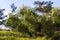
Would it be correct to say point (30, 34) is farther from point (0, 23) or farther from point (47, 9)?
point (0, 23)

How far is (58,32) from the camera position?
18.6 meters

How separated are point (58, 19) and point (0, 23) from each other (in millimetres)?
10804

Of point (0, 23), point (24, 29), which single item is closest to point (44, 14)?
point (24, 29)

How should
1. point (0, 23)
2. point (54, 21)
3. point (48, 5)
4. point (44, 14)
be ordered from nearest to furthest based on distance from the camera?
point (54, 21), point (44, 14), point (48, 5), point (0, 23)

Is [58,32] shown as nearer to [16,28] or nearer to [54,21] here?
[54,21]

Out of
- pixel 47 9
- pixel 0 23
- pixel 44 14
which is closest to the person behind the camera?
pixel 44 14

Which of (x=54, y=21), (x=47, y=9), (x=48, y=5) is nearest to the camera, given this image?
(x=54, y=21)

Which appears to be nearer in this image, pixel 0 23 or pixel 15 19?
pixel 15 19

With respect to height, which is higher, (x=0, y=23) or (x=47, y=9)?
(x=47, y=9)

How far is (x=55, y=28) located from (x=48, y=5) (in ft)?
15.6

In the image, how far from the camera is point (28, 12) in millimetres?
19938

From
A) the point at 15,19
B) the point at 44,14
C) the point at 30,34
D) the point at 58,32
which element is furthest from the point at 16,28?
the point at 58,32

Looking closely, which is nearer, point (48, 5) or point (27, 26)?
point (27, 26)

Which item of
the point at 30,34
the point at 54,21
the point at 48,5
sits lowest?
the point at 30,34
